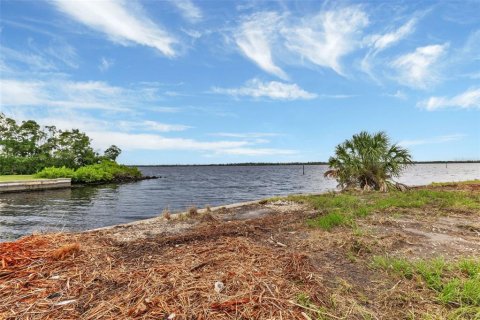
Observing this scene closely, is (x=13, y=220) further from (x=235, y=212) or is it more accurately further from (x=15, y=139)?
(x=15, y=139)

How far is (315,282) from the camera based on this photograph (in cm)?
362

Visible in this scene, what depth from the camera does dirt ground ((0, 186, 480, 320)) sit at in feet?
9.97

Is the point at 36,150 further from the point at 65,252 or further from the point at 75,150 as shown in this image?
the point at 65,252

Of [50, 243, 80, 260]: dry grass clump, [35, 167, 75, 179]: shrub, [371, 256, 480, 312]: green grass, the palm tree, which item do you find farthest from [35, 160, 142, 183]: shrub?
[371, 256, 480, 312]: green grass

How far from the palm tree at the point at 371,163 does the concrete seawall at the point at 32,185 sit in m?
31.0

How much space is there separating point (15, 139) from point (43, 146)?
170 inches

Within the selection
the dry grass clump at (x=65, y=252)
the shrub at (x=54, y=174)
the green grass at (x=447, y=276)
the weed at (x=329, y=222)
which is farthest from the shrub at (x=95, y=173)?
the green grass at (x=447, y=276)

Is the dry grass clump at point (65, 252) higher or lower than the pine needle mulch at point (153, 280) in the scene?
higher

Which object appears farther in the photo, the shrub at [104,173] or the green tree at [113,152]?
the green tree at [113,152]

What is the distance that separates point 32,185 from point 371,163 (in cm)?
3348

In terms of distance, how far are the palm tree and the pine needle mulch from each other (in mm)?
14010

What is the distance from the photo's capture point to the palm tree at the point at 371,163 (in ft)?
56.5

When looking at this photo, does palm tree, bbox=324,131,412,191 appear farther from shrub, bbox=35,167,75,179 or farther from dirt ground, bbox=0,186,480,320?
shrub, bbox=35,167,75,179

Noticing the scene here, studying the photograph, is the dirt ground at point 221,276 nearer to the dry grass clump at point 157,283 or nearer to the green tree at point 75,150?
A: the dry grass clump at point 157,283
